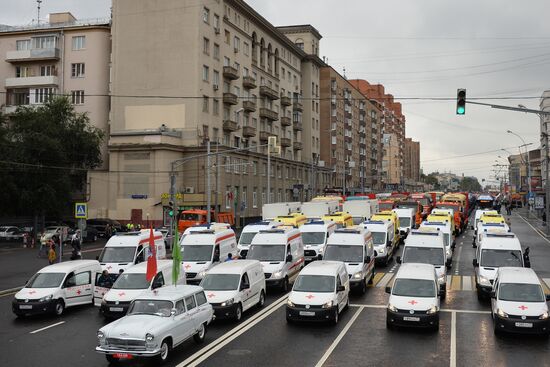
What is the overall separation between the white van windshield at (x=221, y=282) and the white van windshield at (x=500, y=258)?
34.6ft

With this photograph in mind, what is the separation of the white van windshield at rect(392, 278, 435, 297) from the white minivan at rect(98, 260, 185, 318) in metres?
8.41

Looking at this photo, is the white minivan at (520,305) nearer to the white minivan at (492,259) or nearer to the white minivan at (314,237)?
the white minivan at (492,259)

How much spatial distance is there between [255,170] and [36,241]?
101 ft

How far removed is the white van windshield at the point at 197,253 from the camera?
83.5 ft

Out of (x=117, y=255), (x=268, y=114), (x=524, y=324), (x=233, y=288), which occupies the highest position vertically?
(x=268, y=114)

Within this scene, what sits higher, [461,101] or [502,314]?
[461,101]

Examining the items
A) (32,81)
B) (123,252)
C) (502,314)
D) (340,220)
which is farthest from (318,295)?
(32,81)

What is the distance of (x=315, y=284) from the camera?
61.5ft

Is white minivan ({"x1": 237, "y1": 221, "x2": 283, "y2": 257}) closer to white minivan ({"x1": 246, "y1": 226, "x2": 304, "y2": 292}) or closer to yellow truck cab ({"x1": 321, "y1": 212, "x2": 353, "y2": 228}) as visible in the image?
white minivan ({"x1": 246, "y1": 226, "x2": 304, "y2": 292})

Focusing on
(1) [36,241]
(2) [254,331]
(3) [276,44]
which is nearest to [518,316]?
(2) [254,331]

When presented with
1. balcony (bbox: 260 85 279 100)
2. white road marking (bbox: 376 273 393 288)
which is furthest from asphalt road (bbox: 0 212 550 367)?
balcony (bbox: 260 85 279 100)

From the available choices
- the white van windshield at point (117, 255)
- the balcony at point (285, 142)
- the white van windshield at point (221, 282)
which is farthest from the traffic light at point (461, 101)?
the balcony at point (285, 142)

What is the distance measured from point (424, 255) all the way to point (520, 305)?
7900 mm

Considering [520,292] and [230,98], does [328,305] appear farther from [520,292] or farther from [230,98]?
[230,98]
